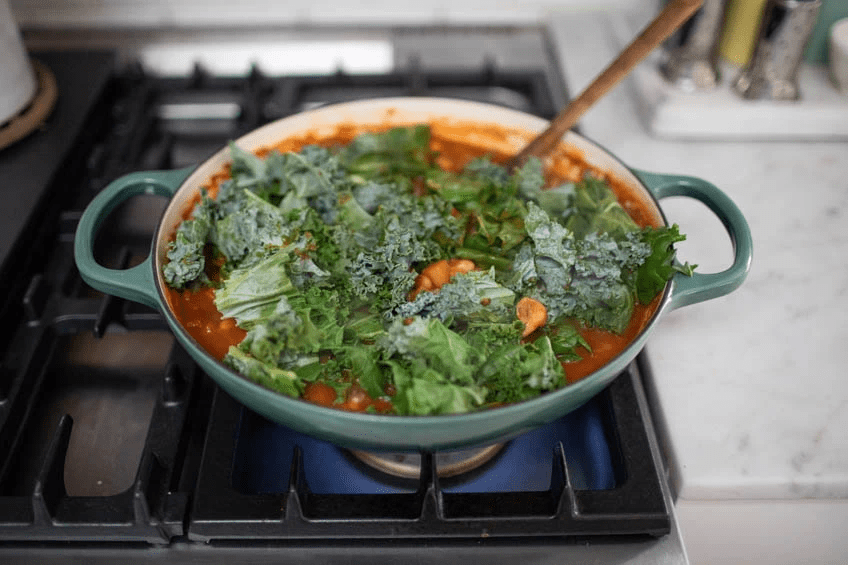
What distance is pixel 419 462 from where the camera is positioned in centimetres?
85

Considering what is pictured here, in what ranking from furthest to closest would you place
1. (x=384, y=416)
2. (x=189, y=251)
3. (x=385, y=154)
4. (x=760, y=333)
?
(x=385, y=154) → (x=760, y=333) → (x=189, y=251) → (x=384, y=416)

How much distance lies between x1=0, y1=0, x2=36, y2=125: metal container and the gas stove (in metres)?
0.06

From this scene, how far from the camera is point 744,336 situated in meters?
0.97

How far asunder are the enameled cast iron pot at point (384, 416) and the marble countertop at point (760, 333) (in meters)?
0.14

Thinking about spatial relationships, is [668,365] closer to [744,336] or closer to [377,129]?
[744,336]

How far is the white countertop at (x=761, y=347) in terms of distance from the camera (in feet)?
2.70

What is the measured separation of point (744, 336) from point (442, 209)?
1.46 ft

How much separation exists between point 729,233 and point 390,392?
18.2 inches

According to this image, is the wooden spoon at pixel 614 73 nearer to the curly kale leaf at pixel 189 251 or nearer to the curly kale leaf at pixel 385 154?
the curly kale leaf at pixel 385 154

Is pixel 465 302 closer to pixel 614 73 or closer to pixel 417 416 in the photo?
pixel 417 416

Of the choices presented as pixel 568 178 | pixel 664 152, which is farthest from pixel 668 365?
pixel 664 152

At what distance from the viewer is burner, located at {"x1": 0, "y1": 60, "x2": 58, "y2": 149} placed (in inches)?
46.1

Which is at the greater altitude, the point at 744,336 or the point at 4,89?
the point at 4,89

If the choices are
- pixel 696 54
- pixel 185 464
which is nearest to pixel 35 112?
pixel 185 464
